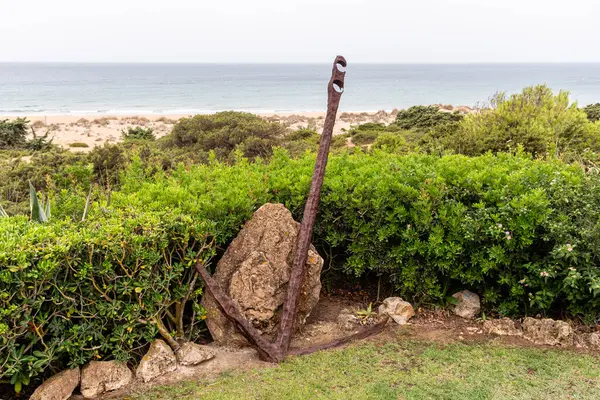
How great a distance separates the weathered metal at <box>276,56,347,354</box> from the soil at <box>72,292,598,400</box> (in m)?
0.35

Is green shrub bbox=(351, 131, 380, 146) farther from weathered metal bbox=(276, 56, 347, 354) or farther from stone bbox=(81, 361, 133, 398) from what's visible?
stone bbox=(81, 361, 133, 398)

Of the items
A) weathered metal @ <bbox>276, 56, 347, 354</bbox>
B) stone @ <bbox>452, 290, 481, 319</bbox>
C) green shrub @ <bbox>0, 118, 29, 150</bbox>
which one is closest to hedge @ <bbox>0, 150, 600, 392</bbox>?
stone @ <bbox>452, 290, 481, 319</bbox>

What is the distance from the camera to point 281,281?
4254 mm

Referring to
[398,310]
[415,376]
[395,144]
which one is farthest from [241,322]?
[395,144]

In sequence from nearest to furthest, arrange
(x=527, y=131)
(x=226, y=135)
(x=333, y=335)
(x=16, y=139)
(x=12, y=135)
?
(x=333, y=335), (x=527, y=131), (x=226, y=135), (x=12, y=135), (x=16, y=139)

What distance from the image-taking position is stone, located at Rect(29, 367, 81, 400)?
348cm

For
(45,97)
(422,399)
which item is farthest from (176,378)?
(45,97)

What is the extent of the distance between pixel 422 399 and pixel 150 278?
2321mm

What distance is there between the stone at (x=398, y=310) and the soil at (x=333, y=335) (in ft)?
0.22

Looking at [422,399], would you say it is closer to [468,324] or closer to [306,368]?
[306,368]

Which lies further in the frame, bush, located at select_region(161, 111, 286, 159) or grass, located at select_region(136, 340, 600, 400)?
bush, located at select_region(161, 111, 286, 159)

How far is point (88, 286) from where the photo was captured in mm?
3598

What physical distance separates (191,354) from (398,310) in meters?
2.13

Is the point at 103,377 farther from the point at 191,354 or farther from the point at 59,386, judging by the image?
the point at 191,354
